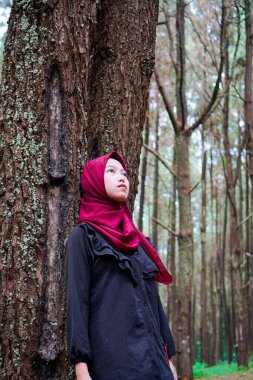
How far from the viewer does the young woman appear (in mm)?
2318

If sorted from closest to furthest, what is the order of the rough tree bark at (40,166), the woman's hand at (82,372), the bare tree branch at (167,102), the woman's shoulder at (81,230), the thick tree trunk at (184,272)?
the woman's hand at (82,372) < the woman's shoulder at (81,230) < the rough tree bark at (40,166) < the bare tree branch at (167,102) < the thick tree trunk at (184,272)

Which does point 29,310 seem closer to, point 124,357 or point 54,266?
point 54,266

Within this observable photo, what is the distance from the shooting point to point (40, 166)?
2891mm

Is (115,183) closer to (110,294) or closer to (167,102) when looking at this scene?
(110,294)

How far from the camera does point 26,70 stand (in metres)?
2.98

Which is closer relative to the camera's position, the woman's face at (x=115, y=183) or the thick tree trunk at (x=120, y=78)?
the woman's face at (x=115, y=183)

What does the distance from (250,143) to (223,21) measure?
1981 millimetres

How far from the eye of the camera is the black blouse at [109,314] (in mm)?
2312

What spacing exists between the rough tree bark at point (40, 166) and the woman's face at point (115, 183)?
30 cm

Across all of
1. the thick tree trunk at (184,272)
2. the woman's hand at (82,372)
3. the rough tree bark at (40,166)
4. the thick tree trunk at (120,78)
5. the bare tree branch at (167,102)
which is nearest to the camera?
the woman's hand at (82,372)

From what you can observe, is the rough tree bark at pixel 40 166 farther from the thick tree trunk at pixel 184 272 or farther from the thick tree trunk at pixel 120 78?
the thick tree trunk at pixel 184 272

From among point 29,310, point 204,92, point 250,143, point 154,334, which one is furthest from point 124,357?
point 204,92

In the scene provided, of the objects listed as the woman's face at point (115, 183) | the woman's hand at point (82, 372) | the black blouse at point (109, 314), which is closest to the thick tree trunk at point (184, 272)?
the woman's face at point (115, 183)

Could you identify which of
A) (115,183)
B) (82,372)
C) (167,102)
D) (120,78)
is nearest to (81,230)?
(115,183)
